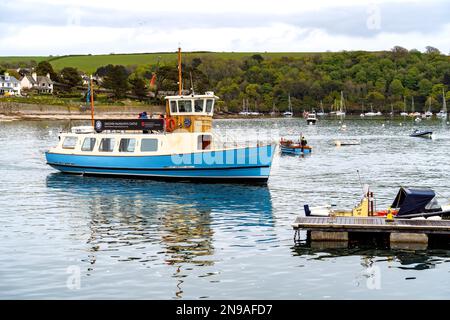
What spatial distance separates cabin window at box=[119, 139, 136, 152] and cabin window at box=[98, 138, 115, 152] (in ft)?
2.98

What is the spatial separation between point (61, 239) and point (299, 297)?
13.9 metres

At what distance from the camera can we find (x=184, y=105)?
180 feet

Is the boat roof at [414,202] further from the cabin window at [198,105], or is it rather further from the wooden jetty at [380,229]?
the cabin window at [198,105]

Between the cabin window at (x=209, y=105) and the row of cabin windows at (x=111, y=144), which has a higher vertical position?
the cabin window at (x=209, y=105)

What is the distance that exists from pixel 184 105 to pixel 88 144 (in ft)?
30.4

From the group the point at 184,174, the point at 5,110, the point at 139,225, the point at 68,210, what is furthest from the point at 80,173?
the point at 5,110

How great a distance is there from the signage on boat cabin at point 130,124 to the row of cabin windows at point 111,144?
3.74 feet

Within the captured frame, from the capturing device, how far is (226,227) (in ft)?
114

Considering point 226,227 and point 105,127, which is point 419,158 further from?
point 226,227

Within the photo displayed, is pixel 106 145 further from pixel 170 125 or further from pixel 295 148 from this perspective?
pixel 295 148

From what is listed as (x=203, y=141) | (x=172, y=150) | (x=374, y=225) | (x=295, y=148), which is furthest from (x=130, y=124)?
(x=295, y=148)

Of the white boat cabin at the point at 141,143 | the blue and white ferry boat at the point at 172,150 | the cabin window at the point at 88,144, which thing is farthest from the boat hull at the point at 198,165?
the cabin window at the point at 88,144

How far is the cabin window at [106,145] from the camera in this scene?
2192 inches

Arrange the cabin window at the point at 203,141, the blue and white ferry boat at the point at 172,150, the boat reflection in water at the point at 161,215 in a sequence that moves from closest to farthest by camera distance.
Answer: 1. the boat reflection in water at the point at 161,215
2. the blue and white ferry boat at the point at 172,150
3. the cabin window at the point at 203,141
